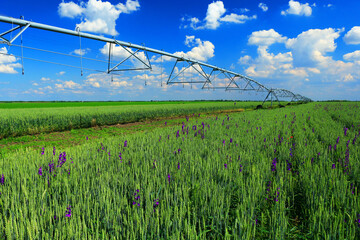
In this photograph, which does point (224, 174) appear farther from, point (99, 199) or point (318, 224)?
point (99, 199)

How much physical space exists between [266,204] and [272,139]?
139 inches

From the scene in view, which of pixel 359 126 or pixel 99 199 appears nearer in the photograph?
pixel 99 199

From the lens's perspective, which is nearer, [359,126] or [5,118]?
[359,126]

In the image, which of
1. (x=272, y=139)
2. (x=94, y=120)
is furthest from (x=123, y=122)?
(x=272, y=139)

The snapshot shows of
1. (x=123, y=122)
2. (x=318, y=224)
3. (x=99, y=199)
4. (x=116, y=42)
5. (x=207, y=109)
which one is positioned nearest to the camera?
(x=318, y=224)

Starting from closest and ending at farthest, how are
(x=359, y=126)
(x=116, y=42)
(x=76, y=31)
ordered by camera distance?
(x=359, y=126), (x=76, y=31), (x=116, y=42)

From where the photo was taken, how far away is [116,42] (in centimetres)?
1251

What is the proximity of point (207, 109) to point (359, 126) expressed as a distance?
29.7 metres

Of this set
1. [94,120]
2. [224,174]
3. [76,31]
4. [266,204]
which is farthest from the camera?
[94,120]

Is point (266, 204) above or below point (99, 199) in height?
below

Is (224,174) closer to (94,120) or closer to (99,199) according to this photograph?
(99,199)

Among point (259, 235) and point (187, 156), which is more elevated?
point (187, 156)

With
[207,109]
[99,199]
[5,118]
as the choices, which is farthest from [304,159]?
[207,109]

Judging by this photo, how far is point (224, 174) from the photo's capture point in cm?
270
